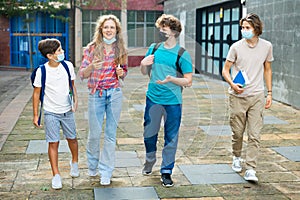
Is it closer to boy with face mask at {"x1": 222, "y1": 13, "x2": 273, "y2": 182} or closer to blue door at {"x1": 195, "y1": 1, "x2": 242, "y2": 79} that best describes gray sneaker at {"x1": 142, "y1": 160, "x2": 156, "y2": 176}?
boy with face mask at {"x1": 222, "y1": 13, "x2": 273, "y2": 182}

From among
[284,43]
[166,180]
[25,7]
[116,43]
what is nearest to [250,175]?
[166,180]

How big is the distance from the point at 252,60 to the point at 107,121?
1569 millimetres

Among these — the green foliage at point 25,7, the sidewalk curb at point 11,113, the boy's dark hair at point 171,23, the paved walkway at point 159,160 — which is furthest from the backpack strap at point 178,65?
the green foliage at point 25,7

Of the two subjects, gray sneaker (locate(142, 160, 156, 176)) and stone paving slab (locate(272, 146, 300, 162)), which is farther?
stone paving slab (locate(272, 146, 300, 162))

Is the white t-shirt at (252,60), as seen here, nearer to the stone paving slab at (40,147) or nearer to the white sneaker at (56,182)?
the white sneaker at (56,182)

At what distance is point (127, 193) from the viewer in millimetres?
4840

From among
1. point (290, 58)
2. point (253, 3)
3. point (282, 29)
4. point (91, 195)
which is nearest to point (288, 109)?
point (290, 58)

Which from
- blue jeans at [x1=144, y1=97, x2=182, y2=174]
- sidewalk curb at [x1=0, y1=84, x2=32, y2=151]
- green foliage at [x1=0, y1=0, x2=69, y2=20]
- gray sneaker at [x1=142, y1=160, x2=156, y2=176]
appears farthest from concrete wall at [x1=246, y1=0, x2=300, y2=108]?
green foliage at [x1=0, y1=0, x2=69, y2=20]

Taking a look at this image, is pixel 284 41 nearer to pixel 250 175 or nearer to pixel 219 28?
pixel 219 28

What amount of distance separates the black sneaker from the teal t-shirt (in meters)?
0.74

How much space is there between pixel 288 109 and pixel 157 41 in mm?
6341

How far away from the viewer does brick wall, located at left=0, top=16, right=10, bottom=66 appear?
85.6 ft

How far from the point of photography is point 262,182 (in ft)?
17.2

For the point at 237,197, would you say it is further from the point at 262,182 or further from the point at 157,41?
the point at 157,41
